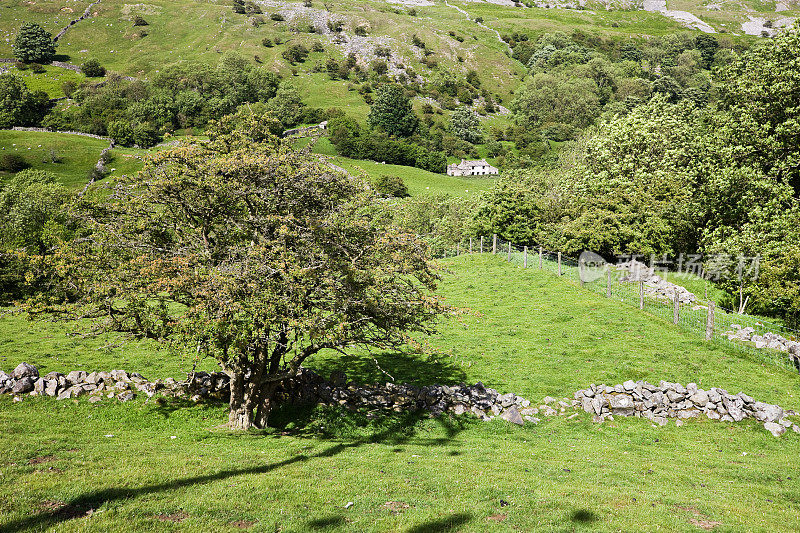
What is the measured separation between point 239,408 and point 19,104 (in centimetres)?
16360

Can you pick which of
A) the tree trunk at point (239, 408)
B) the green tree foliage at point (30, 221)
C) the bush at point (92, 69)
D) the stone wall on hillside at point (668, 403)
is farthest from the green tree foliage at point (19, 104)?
the stone wall on hillside at point (668, 403)

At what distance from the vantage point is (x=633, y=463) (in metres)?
14.5

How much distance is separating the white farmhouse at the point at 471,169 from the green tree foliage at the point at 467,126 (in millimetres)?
25130

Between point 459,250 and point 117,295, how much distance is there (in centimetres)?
4343

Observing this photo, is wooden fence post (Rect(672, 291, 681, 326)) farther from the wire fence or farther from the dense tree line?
the dense tree line

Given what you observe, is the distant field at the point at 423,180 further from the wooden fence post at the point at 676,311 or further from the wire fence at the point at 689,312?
the wooden fence post at the point at 676,311

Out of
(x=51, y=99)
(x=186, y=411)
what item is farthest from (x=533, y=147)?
(x=51, y=99)

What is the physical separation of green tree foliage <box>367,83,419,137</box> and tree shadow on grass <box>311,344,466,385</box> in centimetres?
13649

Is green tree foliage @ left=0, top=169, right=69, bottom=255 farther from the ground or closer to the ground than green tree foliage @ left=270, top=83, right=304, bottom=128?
closer to the ground

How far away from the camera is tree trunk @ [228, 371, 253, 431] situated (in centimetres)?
1658

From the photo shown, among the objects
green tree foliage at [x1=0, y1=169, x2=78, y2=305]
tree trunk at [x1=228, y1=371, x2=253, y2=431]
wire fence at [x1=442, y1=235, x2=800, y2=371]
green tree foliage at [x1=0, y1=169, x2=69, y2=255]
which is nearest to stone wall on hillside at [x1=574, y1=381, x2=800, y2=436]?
wire fence at [x1=442, y1=235, x2=800, y2=371]

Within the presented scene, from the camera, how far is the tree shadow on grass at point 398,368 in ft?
71.7

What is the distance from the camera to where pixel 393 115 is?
159 m

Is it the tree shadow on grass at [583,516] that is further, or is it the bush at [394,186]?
the bush at [394,186]
